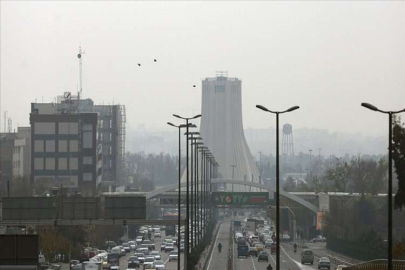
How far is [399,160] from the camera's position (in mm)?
65375

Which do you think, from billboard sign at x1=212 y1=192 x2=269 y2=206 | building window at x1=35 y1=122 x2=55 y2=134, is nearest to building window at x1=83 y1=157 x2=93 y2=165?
building window at x1=35 y1=122 x2=55 y2=134

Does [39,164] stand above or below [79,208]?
above

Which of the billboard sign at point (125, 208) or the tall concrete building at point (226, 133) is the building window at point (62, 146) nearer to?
the tall concrete building at point (226, 133)

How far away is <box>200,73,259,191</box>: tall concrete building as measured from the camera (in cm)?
18950

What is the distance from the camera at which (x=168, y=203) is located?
138 metres

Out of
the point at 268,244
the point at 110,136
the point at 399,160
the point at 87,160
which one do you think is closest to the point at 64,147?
the point at 87,160

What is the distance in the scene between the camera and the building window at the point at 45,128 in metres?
133

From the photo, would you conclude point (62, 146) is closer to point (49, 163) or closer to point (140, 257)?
point (49, 163)

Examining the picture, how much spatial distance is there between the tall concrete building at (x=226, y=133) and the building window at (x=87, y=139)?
54.4m

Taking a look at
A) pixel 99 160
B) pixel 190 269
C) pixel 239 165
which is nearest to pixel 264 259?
pixel 190 269

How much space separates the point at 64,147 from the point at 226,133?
60.4 m

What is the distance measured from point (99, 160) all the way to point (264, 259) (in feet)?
207

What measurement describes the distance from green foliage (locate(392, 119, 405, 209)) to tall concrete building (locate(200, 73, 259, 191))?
11925 centimetres

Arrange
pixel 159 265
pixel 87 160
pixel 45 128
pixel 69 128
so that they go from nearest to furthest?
pixel 159 265 < pixel 45 128 < pixel 69 128 < pixel 87 160
